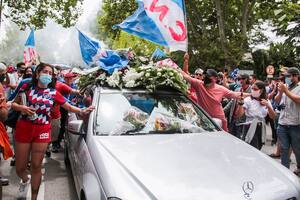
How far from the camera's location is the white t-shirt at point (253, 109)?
643 cm

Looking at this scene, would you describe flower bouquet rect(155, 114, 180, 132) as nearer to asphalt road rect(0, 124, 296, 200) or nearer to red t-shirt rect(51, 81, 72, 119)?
asphalt road rect(0, 124, 296, 200)

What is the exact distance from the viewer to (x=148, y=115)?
4363 mm

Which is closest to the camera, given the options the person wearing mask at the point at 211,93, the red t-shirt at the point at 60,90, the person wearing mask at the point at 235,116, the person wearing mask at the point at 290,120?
the person wearing mask at the point at 290,120

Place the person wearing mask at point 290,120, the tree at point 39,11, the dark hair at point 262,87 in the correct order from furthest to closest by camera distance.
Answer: the tree at point 39,11 < the dark hair at point 262,87 < the person wearing mask at point 290,120

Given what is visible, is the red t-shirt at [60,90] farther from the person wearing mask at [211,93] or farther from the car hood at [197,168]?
the car hood at [197,168]

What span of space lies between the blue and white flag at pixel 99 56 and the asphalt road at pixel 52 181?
1.82 m

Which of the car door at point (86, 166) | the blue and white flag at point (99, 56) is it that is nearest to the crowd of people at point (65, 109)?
the car door at point (86, 166)

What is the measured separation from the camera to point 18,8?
21.3 metres

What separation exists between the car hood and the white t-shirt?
2421mm

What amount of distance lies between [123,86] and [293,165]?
13.9 feet

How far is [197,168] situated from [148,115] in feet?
3.89

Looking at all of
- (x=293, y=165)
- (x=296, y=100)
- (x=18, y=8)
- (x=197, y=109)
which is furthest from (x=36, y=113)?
(x=18, y=8)

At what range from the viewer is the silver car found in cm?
301

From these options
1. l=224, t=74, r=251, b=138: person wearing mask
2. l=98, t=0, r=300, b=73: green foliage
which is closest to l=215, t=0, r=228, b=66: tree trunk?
l=98, t=0, r=300, b=73: green foliage
